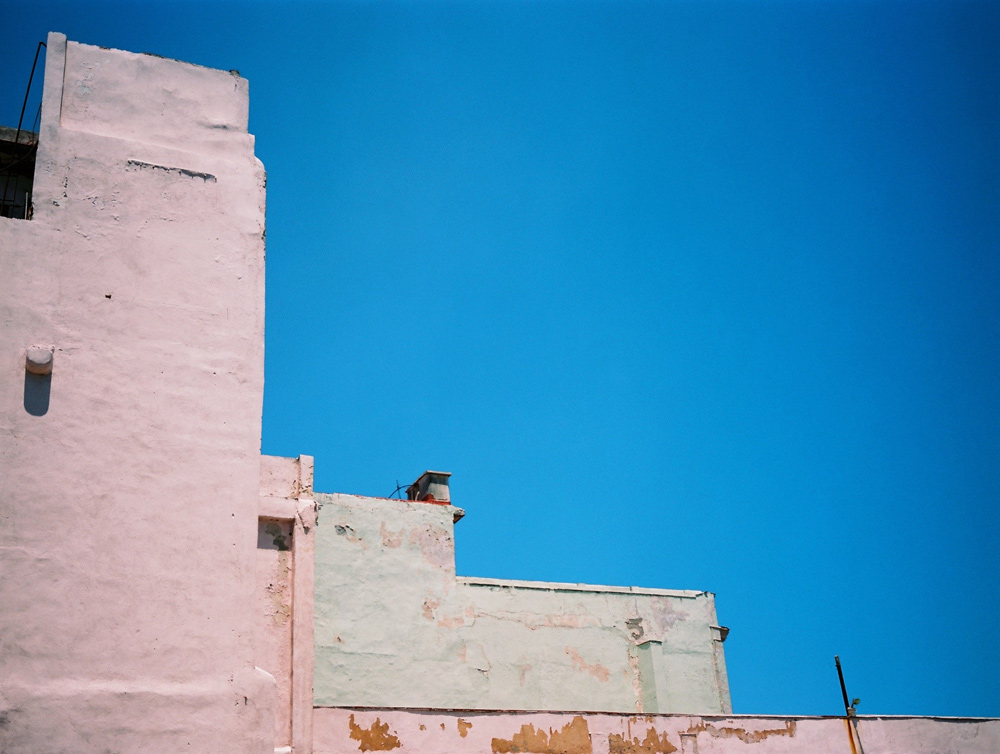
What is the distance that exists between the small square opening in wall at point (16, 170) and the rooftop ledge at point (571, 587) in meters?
12.8

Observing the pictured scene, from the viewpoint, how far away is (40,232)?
11.1 m

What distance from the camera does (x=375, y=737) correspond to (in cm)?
1266

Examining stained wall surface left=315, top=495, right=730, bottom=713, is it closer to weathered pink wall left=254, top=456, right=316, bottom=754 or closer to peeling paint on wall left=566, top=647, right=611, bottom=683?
peeling paint on wall left=566, top=647, right=611, bottom=683

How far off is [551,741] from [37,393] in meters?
7.69

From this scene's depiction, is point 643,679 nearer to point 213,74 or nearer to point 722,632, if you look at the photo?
point 722,632

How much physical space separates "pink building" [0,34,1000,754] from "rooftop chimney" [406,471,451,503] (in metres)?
9.67

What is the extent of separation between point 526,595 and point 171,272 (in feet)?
44.5

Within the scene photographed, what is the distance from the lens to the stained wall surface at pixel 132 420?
9852 millimetres

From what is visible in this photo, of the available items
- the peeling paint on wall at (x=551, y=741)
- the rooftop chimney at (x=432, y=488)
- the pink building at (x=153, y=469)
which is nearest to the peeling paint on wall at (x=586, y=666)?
the rooftop chimney at (x=432, y=488)

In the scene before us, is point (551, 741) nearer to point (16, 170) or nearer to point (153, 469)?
point (153, 469)

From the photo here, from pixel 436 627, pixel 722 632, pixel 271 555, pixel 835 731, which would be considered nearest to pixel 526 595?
pixel 436 627

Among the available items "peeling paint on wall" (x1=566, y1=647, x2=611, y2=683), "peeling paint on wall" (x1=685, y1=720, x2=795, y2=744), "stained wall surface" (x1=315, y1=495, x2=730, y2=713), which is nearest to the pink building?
"peeling paint on wall" (x1=685, y1=720, x2=795, y2=744)

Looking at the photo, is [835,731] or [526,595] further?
[526,595]

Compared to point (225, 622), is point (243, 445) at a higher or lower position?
higher
